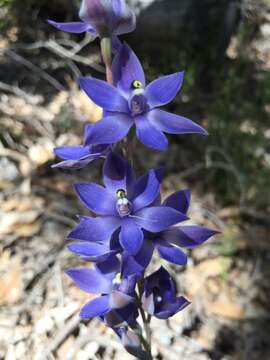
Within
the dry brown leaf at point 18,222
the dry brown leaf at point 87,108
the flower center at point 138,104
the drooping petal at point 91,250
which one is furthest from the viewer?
the dry brown leaf at point 87,108

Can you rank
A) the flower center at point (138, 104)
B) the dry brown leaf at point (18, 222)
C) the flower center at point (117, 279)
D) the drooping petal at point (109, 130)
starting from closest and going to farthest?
1. the drooping petal at point (109, 130)
2. the flower center at point (138, 104)
3. the flower center at point (117, 279)
4. the dry brown leaf at point (18, 222)

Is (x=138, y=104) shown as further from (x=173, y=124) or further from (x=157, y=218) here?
(x=157, y=218)

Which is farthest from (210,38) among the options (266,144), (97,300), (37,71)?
(97,300)

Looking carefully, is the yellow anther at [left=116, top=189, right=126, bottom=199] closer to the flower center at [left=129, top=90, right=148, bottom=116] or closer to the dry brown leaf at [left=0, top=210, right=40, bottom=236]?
the flower center at [left=129, top=90, right=148, bottom=116]

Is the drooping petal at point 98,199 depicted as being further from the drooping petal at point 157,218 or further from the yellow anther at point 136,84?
the yellow anther at point 136,84

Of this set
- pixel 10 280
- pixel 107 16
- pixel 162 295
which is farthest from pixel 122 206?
pixel 10 280

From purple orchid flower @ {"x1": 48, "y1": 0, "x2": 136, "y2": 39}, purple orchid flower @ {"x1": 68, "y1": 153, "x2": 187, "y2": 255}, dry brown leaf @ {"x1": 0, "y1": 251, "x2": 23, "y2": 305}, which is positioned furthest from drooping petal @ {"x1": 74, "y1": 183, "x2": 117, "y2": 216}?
dry brown leaf @ {"x1": 0, "y1": 251, "x2": 23, "y2": 305}

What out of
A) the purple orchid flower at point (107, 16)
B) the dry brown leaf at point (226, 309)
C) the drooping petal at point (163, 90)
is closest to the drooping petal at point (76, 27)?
the purple orchid flower at point (107, 16)
